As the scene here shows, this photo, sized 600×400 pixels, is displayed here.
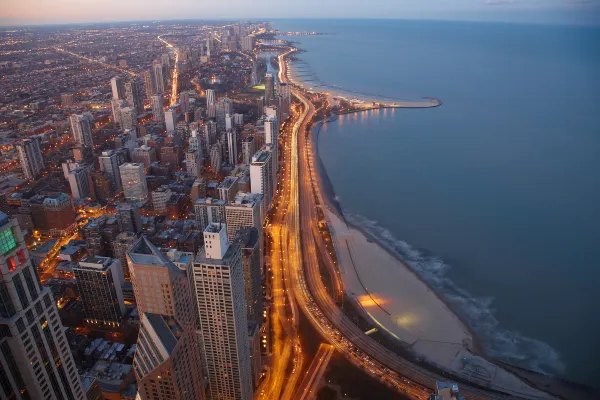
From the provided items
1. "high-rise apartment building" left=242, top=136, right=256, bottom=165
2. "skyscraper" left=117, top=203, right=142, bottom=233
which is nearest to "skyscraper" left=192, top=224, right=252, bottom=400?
"skyscraper" left=117, top=203, right=142, bottom=233

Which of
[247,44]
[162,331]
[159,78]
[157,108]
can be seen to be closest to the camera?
[162,331]

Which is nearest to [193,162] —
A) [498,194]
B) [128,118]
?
[128,118]

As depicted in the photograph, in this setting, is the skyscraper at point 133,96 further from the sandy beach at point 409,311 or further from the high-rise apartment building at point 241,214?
the sandy beach at point 409,311

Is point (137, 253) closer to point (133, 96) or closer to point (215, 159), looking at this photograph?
point (215, 159)

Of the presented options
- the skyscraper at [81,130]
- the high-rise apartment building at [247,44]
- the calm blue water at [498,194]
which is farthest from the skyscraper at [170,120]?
the high-rise apartment building at [247,44]

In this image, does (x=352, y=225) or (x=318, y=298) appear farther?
(x=352, y=225)

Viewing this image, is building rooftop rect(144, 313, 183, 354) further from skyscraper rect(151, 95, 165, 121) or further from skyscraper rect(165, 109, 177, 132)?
skyscraper rect(151, 95, 165, 121)
